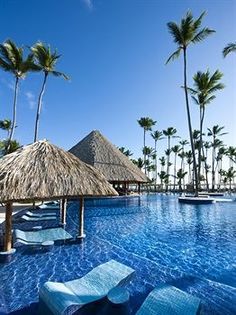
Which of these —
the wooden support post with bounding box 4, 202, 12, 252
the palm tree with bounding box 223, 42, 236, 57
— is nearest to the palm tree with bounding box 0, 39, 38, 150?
the palm tree with bounding box 223, 42, 236, 57

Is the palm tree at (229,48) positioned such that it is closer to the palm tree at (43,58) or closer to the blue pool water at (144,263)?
the blue pool water at (144,263)

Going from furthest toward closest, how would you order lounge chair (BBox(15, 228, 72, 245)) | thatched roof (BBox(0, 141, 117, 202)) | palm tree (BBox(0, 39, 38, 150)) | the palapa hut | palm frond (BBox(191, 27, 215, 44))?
the palapa hut
palm frond (BBox(191, 27, 215, 44))
palm tree (BBox(0, 39, 38, 150))
lounge chair (BBox(15, 228, 72, 245))
thatched roof (BBox(0, 141, 117, 202))

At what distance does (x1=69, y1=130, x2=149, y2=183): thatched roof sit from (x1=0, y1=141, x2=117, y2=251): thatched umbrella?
14468 millimetres

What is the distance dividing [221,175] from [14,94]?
184 feet

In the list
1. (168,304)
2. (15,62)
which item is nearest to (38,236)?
(168,304)

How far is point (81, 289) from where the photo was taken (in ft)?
13.6

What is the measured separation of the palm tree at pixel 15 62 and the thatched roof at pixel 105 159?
6984 mm

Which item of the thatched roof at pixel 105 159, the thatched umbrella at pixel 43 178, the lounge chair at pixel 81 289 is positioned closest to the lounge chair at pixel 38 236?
the thatched umbrella at pixel 43 178

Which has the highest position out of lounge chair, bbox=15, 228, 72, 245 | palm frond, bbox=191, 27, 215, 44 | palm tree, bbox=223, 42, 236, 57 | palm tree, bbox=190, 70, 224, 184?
palm frond, bbox=191, 27, 215, 44

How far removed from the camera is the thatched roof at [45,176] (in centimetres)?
598

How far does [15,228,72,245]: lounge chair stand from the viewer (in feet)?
23.1

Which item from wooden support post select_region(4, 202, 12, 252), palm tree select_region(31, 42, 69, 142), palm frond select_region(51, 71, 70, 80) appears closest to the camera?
wooden support post select_region(4, 202, 12, 252)

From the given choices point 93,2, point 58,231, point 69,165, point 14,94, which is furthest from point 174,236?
point 14,94

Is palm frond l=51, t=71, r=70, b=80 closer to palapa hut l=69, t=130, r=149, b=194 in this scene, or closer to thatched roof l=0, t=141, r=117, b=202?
palapa hut l=69, t=130, r=149, b=194
